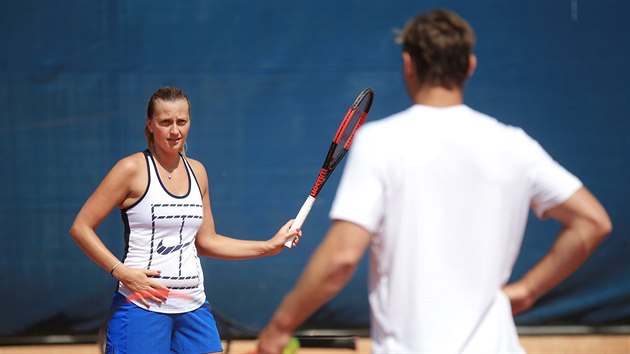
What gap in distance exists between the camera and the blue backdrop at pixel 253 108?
5160 mm

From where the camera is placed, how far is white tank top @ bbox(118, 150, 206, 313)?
329 centimetres

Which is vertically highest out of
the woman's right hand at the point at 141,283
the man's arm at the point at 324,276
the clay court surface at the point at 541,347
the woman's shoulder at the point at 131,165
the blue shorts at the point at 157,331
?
the woman's shoulder at the point at 131,165

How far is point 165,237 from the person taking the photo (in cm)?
332

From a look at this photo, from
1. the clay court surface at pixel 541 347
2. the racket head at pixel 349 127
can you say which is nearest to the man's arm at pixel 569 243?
the racket head at pixel 349 127

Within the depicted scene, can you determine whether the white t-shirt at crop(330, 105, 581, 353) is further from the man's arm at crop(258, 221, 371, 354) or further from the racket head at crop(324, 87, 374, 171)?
the racket head at crop(324, 87, 374, 171)

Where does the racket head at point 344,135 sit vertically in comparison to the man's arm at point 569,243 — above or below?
above

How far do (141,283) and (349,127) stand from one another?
4.00 feet

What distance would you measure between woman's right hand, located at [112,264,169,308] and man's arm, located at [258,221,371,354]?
1464mm

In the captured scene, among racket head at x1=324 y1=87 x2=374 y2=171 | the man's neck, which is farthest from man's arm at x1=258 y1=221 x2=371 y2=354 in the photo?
racket head at x1=324 y1=87 x2=374 y2=171

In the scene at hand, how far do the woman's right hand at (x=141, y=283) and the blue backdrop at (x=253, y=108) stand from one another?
1919 mm

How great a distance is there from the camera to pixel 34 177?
5.19 meters

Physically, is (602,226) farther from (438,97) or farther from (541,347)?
(541,347)

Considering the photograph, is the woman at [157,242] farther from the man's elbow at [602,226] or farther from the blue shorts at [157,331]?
the man's elbow at [602,226]

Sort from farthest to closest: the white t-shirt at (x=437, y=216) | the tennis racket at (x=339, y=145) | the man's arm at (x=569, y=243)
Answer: the tennis racket at (x=339, y=145) < the man's arm at (x=569, y=243) < the white t-shirt at (x=437, y=216)
